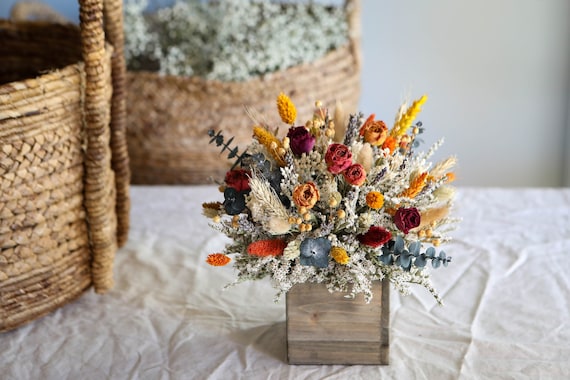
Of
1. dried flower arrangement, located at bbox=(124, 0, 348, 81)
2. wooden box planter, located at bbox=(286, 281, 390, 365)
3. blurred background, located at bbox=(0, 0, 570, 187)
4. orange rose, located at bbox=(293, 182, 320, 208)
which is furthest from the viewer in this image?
blurred background, located at bbox=(0, 0, 570, 187)

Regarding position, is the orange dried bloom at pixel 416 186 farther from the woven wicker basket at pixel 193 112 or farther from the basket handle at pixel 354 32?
the basket handle at pixel 354 32

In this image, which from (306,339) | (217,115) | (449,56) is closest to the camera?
(306,339)

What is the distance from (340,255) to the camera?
0.91 m

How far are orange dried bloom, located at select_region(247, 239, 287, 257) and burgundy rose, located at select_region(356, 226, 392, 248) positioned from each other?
104mm

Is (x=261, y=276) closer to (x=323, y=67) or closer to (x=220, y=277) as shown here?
(x=220, y=277)

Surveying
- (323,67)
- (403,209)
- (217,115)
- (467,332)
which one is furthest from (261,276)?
(323,67)

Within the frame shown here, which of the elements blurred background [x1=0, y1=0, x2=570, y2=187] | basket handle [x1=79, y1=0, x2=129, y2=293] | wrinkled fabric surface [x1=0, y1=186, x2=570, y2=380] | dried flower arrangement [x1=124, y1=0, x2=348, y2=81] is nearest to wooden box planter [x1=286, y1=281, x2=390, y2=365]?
wrinkled fabric surface [x1=0, y1=186, x2=570, y2=380]

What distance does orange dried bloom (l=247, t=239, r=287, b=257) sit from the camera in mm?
913

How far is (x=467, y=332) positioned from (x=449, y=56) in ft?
5.40

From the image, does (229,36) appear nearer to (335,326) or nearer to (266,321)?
(266,321)

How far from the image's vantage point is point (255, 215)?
92 centimetres

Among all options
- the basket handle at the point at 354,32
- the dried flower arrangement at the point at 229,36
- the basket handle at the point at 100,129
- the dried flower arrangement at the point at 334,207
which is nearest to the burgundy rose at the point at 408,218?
the dried flower arrangement at the point at 334,207

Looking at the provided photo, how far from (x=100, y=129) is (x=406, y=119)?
0.48 metres

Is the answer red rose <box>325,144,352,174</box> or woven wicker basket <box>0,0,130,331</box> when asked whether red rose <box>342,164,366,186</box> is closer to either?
red rose <box>325,144,352,174</box>
